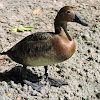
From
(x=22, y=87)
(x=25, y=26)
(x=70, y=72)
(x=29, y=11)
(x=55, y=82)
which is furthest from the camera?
(x=29, y=11)

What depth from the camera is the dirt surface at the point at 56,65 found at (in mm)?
3353

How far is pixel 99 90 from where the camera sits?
371 centimetres

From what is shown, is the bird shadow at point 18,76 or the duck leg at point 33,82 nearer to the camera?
the duck leg at point 33,82

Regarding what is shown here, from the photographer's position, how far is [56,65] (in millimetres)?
4074

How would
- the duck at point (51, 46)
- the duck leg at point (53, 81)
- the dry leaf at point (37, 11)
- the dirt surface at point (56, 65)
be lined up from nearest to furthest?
1. the duck at point (51, 46)
2. the dirt surface at point (56, 65)
3. the duck leg at point (53, 81)
4. the dry leaf at point (37, 11)

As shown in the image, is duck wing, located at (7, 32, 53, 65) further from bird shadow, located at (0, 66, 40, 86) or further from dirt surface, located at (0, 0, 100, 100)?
dirt surface, located at (0, 0, 100, 100)

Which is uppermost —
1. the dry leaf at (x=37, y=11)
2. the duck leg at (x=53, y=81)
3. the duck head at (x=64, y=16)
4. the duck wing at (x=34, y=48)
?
the duck head at (x=64, y=16)

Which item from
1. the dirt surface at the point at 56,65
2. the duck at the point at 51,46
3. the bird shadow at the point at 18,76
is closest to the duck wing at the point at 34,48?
the duck at the point at 51,46

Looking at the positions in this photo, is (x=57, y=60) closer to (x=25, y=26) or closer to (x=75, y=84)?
(x=75, y=84)

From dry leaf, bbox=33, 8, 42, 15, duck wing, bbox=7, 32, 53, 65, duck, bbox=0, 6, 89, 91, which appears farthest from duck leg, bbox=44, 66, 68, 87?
dry leaf, bbox=33, 8, 42, 15

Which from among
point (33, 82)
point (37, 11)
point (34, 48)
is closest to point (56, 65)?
point (33, 82)

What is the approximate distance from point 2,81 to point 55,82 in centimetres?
85

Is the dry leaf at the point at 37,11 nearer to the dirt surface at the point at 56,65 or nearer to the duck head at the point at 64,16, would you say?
the dirt surface at the point at 56,65

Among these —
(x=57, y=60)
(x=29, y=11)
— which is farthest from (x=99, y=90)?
(x=29, y=11)
